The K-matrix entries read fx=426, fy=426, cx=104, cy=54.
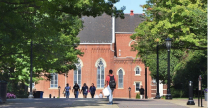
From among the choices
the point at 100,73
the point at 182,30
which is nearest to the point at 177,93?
the point at 182,30

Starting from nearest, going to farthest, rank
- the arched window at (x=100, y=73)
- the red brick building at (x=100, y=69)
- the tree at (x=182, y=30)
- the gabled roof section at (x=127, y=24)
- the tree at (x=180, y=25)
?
1. the tree at (x=182, y=30)
2. the tree at (x=180, y=25)
3. the red brick building at (x=100, y=69)
4. the arched window at (x=100, y=73)
5. the gabled roof section at (x=127, y=24)

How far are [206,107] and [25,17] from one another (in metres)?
12.0

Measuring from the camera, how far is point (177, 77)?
3756 centimetres

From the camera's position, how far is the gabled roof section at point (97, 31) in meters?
70.5

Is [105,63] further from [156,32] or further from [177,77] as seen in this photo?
[156,32]

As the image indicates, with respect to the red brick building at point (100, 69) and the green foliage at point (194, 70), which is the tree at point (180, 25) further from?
the red brick building at point (100, 69)

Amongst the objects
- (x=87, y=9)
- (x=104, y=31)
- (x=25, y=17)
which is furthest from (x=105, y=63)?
(x=87, y=9)

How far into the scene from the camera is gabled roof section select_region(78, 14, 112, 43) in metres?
70.5

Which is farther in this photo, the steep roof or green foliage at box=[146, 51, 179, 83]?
the steep roof

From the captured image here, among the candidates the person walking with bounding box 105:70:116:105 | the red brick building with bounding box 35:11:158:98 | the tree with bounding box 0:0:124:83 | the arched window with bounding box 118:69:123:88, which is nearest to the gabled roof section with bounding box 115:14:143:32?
the red brick building with bounding box 35:11:158:98

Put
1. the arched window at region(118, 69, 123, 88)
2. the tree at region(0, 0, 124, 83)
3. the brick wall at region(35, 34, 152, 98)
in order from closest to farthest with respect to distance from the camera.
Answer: the tree at region(0, 0, 124, 83)
the brick wall at region(35, 34, 152, 98)
the arched window at region(118, 69, 123, 88)

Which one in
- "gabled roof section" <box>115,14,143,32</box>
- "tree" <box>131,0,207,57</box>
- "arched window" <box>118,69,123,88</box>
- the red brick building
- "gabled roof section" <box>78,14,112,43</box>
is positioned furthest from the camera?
"gabled roof section" <box>115,14,143,32</box>

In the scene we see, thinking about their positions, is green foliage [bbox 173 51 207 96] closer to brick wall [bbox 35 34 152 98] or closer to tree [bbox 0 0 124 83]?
tree [bbox 0 0 124 83]

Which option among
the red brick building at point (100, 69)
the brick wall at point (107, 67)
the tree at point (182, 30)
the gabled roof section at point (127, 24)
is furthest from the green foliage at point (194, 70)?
the gabled roof section at point (127, 24)
